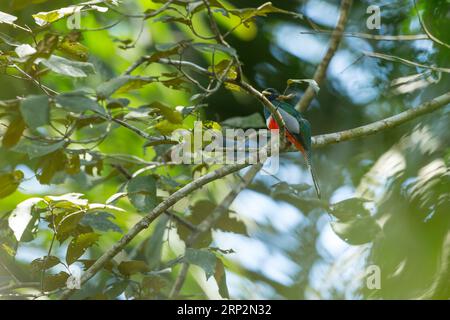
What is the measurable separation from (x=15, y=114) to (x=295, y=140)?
5.46 ft

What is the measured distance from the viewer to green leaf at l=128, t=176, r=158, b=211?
2.92 meters

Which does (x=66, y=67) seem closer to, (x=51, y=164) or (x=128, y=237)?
(x=51, y=164)

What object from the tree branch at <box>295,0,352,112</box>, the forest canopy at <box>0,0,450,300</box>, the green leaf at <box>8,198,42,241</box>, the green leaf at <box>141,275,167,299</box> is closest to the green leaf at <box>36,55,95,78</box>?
the forest canopy at <box>0,0,450,300</box>

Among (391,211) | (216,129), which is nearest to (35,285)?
(216,129)

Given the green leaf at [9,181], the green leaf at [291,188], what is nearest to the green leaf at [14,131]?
the green leaf at [9,181]

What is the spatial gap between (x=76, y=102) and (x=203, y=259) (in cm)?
87

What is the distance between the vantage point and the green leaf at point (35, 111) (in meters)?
1.87

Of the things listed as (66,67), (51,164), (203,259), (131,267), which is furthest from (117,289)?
(66,67)

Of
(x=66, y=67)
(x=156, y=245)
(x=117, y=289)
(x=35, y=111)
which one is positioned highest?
(x=66, y=67)

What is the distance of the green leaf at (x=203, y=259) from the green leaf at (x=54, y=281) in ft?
1.68

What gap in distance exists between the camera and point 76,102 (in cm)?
202

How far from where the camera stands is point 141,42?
3885mm

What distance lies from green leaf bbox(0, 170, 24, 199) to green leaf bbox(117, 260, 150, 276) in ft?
1.96

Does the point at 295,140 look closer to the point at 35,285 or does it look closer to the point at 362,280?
the point at 362,280
